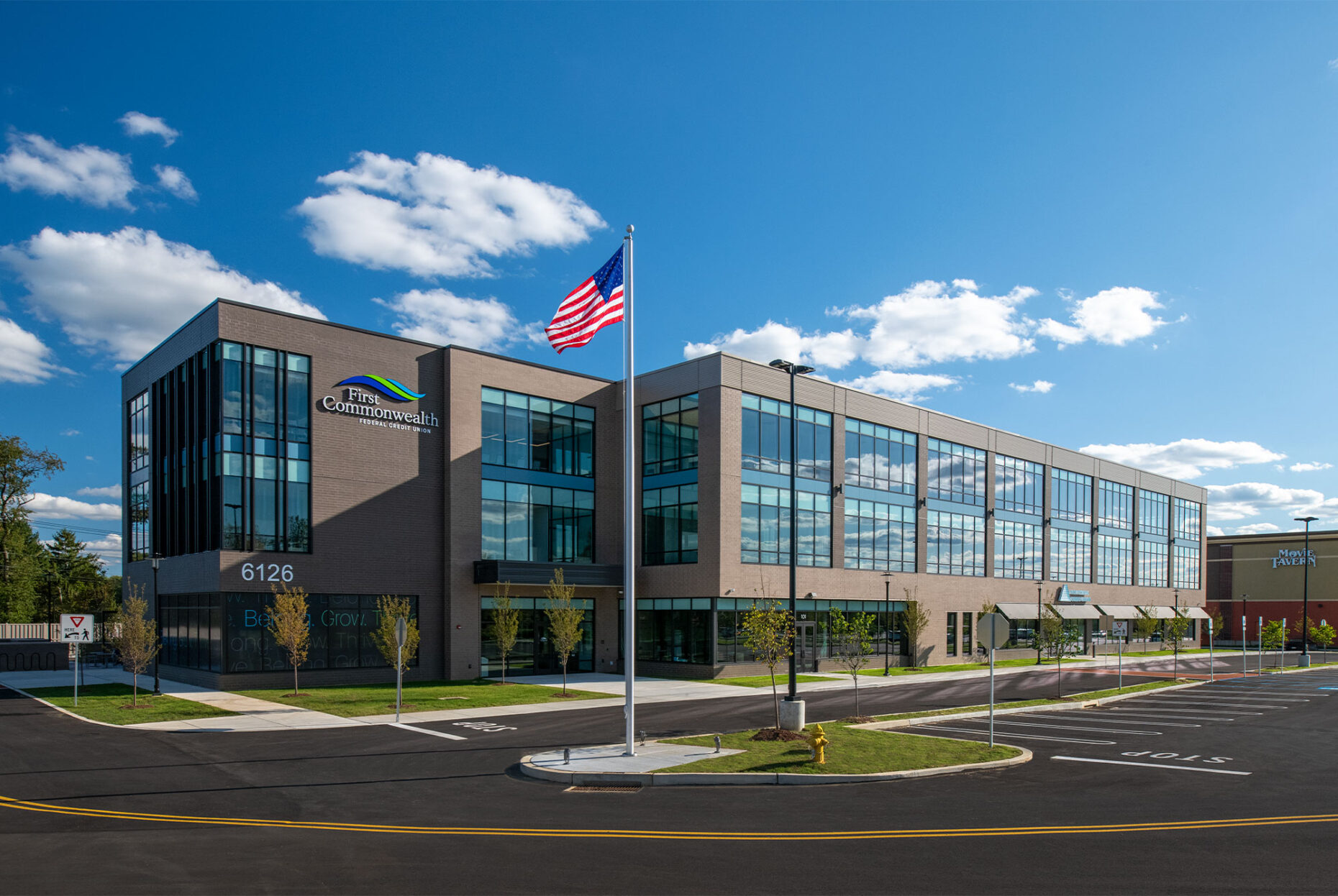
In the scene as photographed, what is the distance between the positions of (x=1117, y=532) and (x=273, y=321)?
210 ft

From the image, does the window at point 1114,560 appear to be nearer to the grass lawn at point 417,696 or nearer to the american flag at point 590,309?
the grass lawn at point 417,696

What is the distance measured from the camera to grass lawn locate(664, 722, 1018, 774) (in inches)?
688

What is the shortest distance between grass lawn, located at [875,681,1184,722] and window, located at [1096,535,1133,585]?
30.6 metres

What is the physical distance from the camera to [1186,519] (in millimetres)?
83500

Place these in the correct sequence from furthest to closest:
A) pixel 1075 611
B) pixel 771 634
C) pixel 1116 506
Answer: pixel 1116 506
pixel 1075 611
pixel 771 634

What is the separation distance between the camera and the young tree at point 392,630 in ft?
109

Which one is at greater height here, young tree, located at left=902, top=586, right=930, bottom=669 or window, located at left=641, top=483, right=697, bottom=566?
window, located at left=641, top=483, right=697, bottom=566

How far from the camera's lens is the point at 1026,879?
1046 cm

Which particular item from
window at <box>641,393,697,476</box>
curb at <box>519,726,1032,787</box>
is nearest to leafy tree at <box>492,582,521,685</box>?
window at <box>641,393,697,476</box>

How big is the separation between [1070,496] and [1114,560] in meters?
8.72

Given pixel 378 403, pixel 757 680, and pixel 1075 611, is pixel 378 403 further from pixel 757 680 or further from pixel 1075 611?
pixel 1075 611

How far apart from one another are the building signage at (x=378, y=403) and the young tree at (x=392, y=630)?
713 cm

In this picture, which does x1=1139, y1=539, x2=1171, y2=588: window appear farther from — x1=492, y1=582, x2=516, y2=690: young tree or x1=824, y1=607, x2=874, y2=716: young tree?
x1=492, y1=582, x2=516, y2=690: young tree

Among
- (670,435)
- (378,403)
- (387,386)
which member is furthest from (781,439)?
(378,403)
